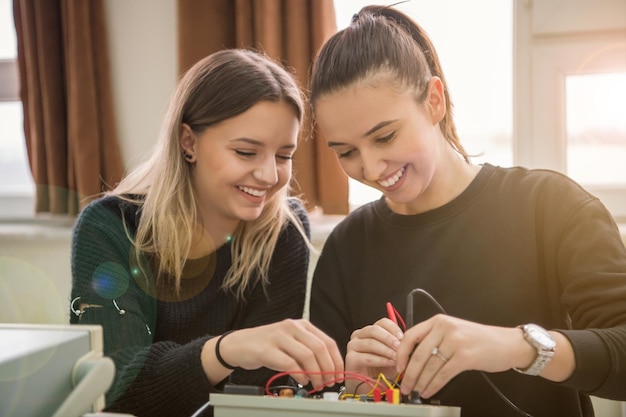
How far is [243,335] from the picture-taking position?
1.08 m

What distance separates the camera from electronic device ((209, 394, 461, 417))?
73cm

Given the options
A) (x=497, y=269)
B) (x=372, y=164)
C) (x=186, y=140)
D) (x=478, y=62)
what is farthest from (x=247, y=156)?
(x=478, y=62)

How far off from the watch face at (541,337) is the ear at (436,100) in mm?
483

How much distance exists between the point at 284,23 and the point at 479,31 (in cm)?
63

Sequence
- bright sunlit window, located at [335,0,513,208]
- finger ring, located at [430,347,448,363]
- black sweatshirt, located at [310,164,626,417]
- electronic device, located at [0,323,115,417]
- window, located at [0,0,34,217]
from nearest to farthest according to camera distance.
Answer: electronic device, located at [0,323,115,417]
finger ring, located at [430,347,448,363]
black sweatshirt, located at [310,164,626,417]
bright sunlit window, located at [335,0,513,208]
window, located at [0,0,34,217]

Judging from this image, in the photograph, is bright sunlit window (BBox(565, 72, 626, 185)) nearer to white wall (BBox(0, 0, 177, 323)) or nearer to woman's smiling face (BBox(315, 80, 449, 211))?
woman's smiling face (BBox(315, 80, 449, 211))

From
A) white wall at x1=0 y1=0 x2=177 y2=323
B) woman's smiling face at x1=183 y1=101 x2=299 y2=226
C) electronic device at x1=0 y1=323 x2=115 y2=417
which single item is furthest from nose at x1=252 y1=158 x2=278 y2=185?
white wall at x1=0 y1=0 x2=177 y2=323

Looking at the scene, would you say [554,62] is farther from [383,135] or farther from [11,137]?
[11,137]

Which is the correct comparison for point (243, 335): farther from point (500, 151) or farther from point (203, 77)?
point (500, 151)

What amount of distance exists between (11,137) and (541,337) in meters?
2.39

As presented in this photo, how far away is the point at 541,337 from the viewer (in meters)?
0.94

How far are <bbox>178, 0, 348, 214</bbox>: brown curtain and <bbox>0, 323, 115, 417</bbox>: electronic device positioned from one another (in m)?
1.49

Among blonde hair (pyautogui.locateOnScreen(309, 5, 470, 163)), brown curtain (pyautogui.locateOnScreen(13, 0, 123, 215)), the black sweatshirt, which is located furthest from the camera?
brown curtain (pyautogui.locateOnScreen(13, 0, 123, 215))

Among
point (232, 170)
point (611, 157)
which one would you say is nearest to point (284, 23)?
point (232, 170)
